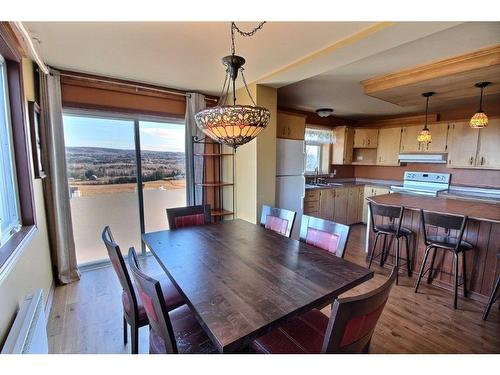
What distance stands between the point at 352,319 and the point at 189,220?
197cm

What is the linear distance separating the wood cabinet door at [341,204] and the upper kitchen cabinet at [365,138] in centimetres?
125

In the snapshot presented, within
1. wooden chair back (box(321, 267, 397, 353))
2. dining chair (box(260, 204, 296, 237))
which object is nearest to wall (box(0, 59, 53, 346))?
wooden chair back (box(321, 267, 397, 353))

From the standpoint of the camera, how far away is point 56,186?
2.59 meters

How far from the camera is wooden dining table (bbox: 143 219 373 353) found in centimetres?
100

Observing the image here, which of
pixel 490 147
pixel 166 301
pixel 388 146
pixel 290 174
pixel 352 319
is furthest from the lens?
pixel 388 146

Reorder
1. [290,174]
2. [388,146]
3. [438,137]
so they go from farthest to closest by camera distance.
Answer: [388,146] → [438,137] → [290,174]

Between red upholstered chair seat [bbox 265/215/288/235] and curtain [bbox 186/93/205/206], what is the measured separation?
1.45 m

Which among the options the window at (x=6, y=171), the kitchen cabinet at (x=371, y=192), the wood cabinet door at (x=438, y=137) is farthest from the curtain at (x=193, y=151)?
the wood cabinet door at (x=438, y=137)

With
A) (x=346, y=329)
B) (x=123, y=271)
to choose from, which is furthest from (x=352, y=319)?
(x=123, y=271)

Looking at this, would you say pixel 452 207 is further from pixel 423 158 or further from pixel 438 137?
pixel 438 137

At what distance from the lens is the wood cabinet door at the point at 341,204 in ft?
15.9

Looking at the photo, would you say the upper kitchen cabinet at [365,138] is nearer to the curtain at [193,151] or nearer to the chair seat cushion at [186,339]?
the curtain at [193,151]
